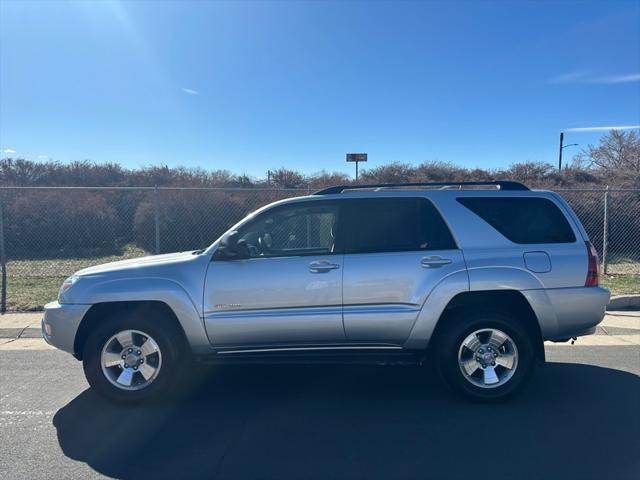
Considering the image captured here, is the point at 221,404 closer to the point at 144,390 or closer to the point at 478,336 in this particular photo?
the point at 144,390

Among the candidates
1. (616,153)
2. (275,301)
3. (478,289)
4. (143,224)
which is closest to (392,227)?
(478,289)

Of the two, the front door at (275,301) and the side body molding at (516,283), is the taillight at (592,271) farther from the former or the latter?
the front door at (275,301)

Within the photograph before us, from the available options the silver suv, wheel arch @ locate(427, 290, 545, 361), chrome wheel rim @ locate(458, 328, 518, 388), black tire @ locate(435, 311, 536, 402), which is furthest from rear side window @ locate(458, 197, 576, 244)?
chrome wheel rim @ locate(458, 328, 518, 388)

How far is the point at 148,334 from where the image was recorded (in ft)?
14.6

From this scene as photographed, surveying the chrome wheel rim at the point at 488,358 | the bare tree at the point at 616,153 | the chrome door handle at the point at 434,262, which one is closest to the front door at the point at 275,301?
the chrome door handle at the point at 434,262

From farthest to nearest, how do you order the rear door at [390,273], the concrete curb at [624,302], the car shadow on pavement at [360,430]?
the concrete curb at [624,302] < the rear door at [390,273] < the car shadow on pavement at [360,430]

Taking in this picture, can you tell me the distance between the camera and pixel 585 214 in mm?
13922

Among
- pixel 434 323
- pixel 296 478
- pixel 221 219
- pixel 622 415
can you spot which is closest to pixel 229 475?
pixel 296 478

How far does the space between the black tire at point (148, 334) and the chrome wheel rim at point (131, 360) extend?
29 millimetres

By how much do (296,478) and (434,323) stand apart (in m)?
1.84

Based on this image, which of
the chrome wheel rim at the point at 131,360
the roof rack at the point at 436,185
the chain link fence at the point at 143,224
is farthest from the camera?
the chain link fence at the point at 143,224

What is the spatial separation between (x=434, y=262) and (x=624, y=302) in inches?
223

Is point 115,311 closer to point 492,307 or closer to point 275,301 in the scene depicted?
point 275,301

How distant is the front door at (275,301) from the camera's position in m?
4.38
